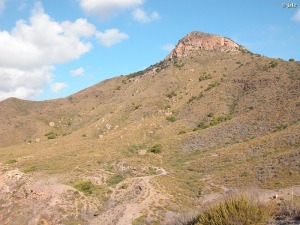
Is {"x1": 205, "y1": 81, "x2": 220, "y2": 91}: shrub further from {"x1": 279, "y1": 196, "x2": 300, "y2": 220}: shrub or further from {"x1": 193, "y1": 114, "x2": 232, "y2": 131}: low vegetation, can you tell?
{"x1": 279, "y1": 196, "x2": 300, "y2": 220}: shrub

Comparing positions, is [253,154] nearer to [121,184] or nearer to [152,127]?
[121,184]

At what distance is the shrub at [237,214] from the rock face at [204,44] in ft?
324

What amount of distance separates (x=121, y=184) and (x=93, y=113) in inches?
2260

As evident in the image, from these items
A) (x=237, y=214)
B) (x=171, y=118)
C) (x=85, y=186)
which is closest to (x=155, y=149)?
(x=85, y=186)

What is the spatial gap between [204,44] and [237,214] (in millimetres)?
102658

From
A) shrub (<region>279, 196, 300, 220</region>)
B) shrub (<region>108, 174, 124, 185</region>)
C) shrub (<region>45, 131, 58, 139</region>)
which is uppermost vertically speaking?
shrub (<region>45, 131, 58, 139</region>)

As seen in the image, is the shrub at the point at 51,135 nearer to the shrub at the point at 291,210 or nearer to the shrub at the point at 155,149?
the shrub at the point at 155,149

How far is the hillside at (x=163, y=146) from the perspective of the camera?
3334cm

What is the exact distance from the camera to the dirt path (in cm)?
2898

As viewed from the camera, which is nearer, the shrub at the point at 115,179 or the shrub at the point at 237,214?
the shrub at the point at 237,214

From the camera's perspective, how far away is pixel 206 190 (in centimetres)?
Result: 3494

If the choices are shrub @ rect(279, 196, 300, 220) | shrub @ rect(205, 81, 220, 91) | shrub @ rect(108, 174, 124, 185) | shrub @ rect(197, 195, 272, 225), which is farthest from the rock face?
shrub @ rect(197, 195, 272, 225)

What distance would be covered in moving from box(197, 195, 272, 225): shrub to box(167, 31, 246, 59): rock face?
3883 inches

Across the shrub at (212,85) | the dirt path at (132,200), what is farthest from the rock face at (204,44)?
the dirt path at (132,200)
